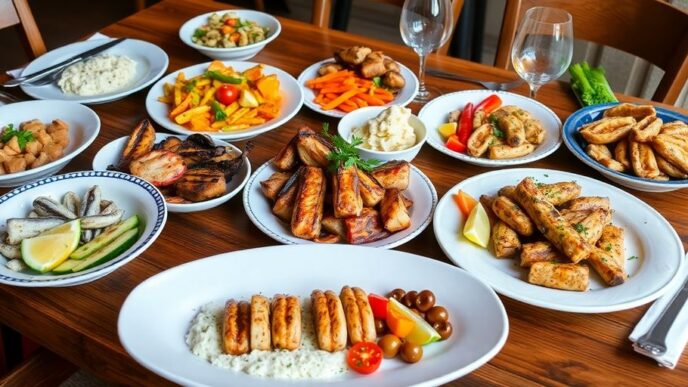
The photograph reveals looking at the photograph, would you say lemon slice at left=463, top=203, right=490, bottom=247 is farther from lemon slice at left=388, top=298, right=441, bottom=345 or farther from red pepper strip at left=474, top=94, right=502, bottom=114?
red pepper strip at left=474, top=94, right=502, bottom=114

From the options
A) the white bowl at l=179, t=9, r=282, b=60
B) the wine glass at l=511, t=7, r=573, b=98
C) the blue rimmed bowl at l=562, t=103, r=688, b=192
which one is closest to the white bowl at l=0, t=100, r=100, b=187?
the white bowl at l=179, t=9, r=282, b=60

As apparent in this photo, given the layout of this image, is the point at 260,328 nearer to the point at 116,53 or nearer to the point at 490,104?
the point at 490,104

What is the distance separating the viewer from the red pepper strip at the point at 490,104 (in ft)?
6.90

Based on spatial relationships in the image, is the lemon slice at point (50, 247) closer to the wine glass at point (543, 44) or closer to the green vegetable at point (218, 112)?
the green vegetable at point (218, 112)

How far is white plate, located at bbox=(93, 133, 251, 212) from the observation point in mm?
1610

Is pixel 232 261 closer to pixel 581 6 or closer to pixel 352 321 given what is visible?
pixel 352 321

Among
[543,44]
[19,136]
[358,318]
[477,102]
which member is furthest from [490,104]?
[19,136]

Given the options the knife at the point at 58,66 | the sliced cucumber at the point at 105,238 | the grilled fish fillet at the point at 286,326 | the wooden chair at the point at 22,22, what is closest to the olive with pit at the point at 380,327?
the grilled fish fillet at the point at 286,326

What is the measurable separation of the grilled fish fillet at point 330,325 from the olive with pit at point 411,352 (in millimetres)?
128

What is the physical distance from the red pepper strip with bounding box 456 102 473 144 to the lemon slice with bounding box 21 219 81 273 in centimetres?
121

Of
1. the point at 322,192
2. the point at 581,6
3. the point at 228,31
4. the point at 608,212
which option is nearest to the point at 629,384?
the point at 608,212

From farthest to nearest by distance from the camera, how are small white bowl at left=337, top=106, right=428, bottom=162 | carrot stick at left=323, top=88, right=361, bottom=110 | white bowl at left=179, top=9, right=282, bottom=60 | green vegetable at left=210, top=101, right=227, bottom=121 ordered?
1. white bowl at left=179, top=9, right=282, bottom=60
2. carrot stick at left=323, top=88, right=361, bottom=110
3. green vegetable at left=210, top=101, right=227, bottom=121
4. small white bowl at left=337, top=106, right=428, bottom=162

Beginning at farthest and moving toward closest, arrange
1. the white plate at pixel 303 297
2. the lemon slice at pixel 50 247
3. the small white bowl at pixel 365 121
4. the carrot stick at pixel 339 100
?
1. the carrot stick at pixel 339 100
2. the small white bowl at pixel 365 121
3. the lemon slice at pixel 50 247
4. the white plate at pixel 303 297

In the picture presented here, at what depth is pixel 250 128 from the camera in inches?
79.6
